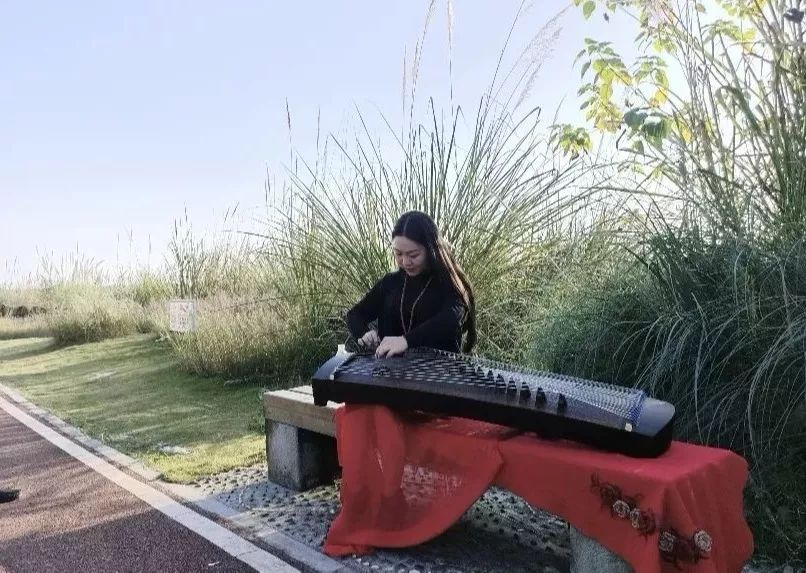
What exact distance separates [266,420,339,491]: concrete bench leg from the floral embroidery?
189 centimetres

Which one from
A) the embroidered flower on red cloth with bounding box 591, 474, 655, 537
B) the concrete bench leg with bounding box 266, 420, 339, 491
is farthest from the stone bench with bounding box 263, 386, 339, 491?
the embroidered flower on red cloth with bounding box 591, 474, 655, 537

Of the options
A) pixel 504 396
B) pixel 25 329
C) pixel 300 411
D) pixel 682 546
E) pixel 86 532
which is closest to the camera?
pixel 682 546

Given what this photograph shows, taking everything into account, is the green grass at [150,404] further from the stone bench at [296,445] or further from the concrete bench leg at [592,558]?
the concrete bench leg at [592,558]

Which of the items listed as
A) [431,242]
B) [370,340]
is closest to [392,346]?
[370,340]

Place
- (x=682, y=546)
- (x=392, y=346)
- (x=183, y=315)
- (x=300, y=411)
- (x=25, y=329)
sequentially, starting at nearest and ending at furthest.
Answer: (x=682, y=546) → (x=392, y=346) → (x=300, y=411) → (x=183, y=315) → (x=25, y=329)

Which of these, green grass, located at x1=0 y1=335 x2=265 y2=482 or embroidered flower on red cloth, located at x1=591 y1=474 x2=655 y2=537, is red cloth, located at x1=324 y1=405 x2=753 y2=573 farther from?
green grass, located at x1=0 y1=335 x2=265 y2=482

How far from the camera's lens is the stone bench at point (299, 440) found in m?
3.53

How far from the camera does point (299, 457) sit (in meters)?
3.71

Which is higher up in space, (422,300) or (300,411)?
(422,300)

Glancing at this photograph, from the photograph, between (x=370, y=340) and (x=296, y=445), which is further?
(x=296, y=445)

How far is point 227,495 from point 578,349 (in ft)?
6.12

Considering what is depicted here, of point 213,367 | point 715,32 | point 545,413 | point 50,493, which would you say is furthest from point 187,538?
point 213,367

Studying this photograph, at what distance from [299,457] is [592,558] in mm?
1764

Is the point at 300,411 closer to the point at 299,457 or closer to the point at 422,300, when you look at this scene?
the point at 299,457
